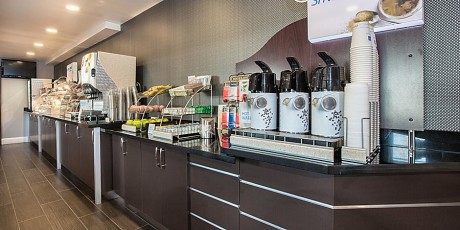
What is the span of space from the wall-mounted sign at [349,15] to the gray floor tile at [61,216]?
264 cm

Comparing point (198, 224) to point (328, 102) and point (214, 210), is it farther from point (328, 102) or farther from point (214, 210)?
point (328, 102)

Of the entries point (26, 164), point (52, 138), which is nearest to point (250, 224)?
point (52, 138)

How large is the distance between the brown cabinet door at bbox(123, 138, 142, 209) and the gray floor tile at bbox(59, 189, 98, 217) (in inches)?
20.9

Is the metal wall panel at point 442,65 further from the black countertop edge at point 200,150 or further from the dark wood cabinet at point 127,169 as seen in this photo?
the dark wood cabinet at point 127,169

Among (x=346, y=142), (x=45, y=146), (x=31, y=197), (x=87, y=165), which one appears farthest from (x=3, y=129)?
(x=346, y=142)

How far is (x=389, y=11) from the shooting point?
1.37 m

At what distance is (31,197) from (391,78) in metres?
3.99

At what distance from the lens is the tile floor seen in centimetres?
241

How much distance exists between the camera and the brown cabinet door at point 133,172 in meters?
2.35

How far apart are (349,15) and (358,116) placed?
2.44 ft

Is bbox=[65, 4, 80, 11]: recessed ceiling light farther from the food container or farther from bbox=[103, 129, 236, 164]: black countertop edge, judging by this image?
the food container

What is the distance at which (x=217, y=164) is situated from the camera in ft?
5.16

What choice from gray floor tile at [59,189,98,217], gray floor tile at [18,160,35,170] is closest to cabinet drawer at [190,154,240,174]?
gray floor tile at [59,189,98,217]

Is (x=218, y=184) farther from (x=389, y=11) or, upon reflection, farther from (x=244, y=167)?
(x=389, y=11)
